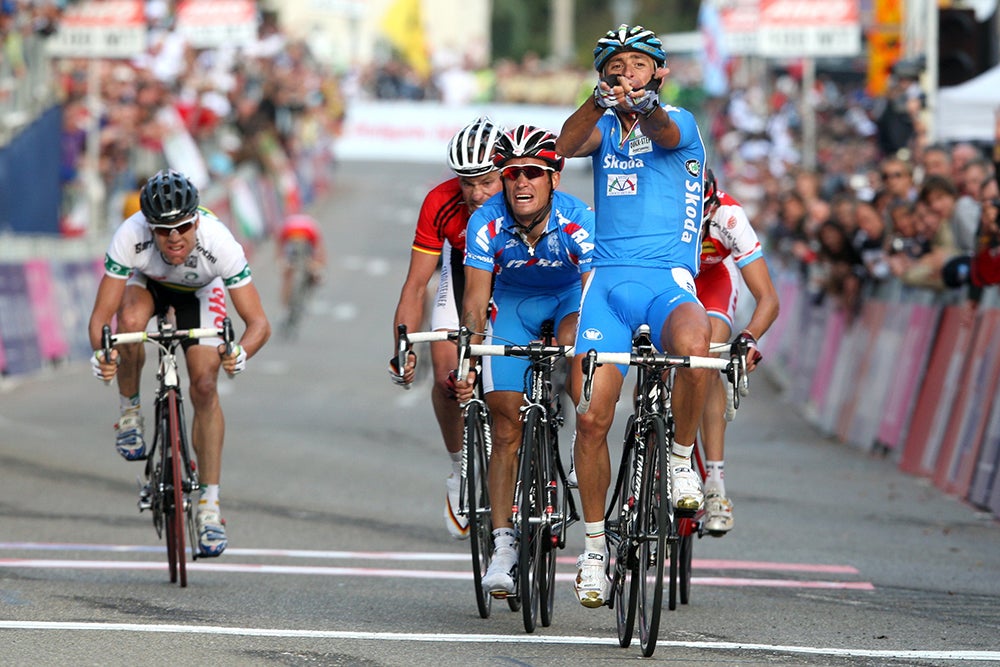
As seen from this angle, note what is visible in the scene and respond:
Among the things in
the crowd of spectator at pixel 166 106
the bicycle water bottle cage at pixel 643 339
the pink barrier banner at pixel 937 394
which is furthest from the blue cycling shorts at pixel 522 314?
the crowd of spectator at pixel 166 106

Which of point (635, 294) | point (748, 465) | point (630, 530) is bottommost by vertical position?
point (748, 465)

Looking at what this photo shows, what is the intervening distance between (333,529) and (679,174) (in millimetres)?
4731

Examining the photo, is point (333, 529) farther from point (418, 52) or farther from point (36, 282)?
point (418, 52)

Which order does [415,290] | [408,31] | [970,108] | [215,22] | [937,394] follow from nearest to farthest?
[415,290] < [937,394] < [970,108] < [215,22] < [408,31]

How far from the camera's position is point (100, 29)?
26984 millimetres

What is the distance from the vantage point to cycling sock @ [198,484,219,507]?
10258 millimetres

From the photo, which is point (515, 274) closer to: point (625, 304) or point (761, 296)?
point (625, 304)

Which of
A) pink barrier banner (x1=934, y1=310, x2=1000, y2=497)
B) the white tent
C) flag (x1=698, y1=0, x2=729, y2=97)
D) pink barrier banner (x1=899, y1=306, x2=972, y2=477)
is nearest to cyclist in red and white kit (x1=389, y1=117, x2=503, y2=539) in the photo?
pink barrier banner (x1=934, y1=310, x2=1000, y2=497)

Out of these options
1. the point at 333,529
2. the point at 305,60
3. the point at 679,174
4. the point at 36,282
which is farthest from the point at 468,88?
the point at 679,174

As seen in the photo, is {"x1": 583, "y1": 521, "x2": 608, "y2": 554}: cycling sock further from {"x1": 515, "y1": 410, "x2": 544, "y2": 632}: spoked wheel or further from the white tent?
the white tent

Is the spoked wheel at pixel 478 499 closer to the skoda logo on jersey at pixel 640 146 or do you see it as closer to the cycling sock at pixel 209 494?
the skoda logo on jersey at pixel 640 146

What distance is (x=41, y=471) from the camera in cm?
1516

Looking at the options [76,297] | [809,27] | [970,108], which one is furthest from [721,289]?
[809,27]

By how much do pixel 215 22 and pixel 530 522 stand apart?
2691cm
